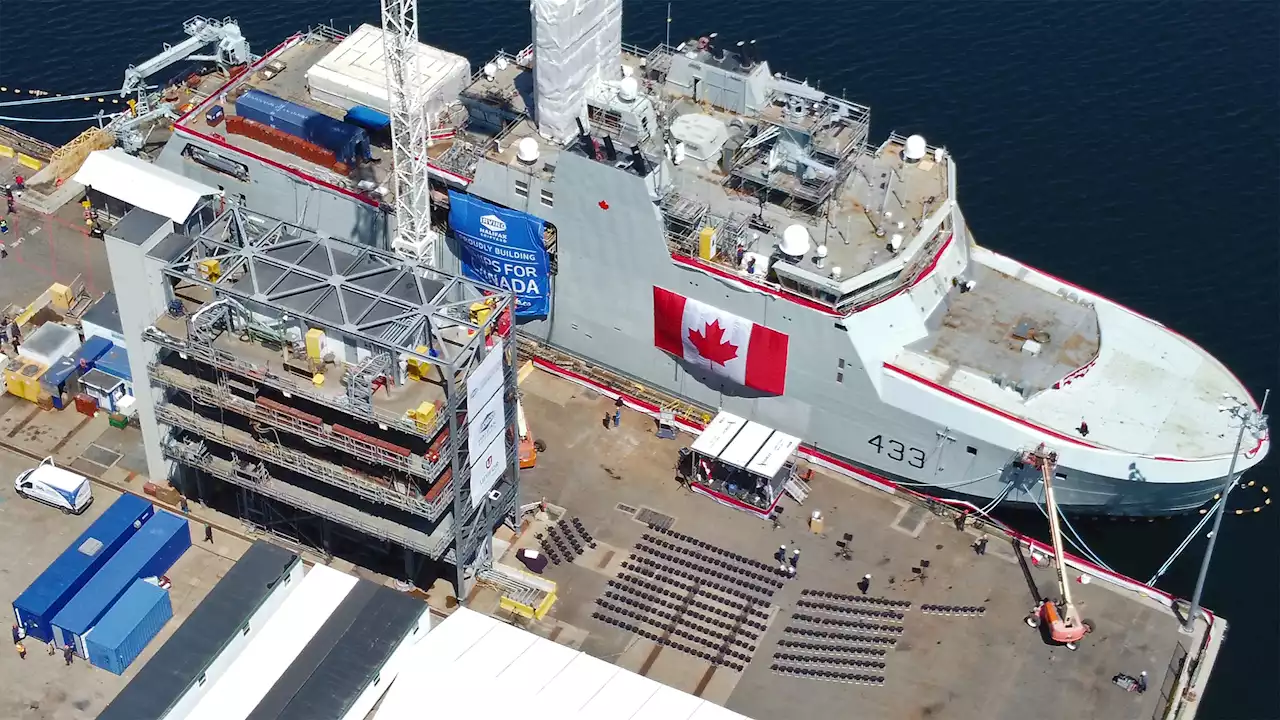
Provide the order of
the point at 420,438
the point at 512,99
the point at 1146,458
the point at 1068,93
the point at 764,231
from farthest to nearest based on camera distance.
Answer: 1. the point at 1068,93
2. the point at 512,99
3. the point at 764,231
4. the point at 1146,458
5. the point at 420,438

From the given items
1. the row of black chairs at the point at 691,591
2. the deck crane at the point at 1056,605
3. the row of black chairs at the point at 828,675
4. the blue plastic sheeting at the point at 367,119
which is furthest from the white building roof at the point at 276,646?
the deck crane at the point at 1056,605

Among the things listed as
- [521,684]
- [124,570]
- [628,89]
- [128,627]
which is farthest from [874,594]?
[124,570]

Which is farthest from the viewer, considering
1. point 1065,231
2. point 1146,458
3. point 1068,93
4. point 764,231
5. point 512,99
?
point 1068,93

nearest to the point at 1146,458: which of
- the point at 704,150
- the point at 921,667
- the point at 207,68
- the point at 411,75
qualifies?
the point at 921,667

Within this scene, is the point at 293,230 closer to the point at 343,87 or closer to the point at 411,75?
the point at 411,75

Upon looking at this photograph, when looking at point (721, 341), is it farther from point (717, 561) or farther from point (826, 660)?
point (826, 660)

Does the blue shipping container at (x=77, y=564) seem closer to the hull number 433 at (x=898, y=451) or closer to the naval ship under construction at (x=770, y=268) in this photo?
the naval ship under construction at (x=770, y=268)

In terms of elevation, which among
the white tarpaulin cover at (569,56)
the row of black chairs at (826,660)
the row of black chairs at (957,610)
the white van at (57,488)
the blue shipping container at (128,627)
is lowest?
the blue shipping container at (128,627)
